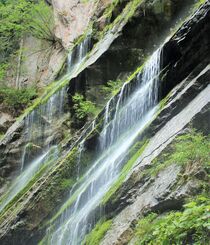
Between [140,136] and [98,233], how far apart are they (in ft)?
7.77

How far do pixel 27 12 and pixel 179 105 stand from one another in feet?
55.4

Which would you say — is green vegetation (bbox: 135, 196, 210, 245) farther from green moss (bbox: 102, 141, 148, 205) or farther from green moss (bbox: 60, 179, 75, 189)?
green moss (bbox: 60, 179, 75, 189)

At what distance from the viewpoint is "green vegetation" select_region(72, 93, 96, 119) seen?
541 inches

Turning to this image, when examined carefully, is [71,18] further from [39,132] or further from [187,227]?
[187,227]

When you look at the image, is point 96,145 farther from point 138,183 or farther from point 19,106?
point 19,106

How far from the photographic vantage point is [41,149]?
15516 millimetres

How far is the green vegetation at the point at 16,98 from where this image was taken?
22011mm

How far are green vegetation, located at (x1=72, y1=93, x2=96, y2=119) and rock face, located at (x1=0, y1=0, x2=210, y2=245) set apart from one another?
17.2 inches

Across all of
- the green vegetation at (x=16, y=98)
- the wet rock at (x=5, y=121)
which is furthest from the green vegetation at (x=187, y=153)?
the green vegetation at (x=16, y=98)

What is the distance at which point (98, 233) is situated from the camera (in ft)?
23.8

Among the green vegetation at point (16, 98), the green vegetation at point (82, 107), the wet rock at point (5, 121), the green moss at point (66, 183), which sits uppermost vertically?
the green vegetation at point (82, 107)

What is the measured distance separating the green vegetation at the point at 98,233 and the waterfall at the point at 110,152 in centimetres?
A: 26

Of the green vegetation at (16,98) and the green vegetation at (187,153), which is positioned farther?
the green vegetation at (16,98)

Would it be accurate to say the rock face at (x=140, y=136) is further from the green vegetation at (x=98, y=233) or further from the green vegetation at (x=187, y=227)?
the green vegetation at (x=187, y=227)
